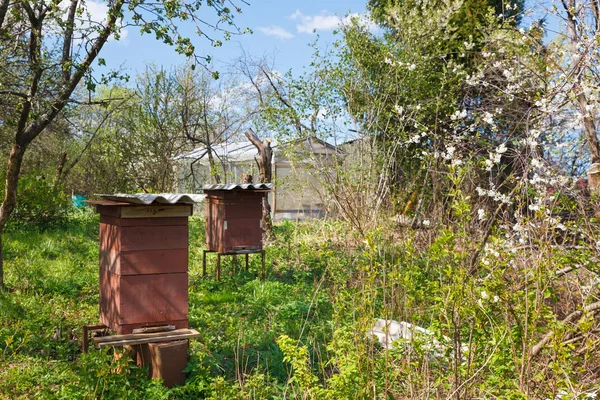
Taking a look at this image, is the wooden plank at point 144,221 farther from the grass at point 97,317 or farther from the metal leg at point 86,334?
the grass at point 97,317

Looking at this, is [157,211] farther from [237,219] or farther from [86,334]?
[237,219]

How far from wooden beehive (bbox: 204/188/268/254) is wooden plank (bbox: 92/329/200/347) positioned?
A: 3644 mm

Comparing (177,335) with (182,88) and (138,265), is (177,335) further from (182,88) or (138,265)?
(182,88)

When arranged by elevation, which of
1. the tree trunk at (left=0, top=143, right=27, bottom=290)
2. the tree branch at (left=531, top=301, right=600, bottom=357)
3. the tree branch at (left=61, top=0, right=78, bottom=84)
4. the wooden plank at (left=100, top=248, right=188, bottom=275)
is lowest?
the tree branch at (left=531, top=301, right=600, bottom=357)

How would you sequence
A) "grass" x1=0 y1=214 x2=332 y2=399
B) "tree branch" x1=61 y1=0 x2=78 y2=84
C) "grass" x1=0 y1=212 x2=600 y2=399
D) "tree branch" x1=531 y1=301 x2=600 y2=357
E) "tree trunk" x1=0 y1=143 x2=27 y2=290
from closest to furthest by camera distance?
"grass" x1=0 y1=212 x2=600 y2=399, "tree branch" x1=531 y1=301 x2=600 y2=357, "grass" x1=0 y1=214 x2=332 y2=399, "tree trunk" x1=0 y1=143 x2=27 y2=290, "tree branch" x1=61 y1=0 x2=78 y2=84

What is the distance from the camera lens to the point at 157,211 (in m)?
4.91

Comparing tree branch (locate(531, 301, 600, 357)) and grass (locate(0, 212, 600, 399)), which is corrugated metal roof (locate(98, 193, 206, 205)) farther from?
tree branch (locate(531, 301, 600, 357))

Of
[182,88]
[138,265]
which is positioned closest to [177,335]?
[138,265]

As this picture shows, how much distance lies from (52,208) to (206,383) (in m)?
8.66

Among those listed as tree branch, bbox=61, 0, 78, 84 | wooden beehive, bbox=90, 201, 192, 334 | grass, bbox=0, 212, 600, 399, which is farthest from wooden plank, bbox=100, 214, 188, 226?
tree branch, bbox=61, 0, 78, 84

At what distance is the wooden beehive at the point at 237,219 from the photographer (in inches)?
334

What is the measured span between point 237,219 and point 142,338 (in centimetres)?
395

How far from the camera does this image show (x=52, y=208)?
1203cm

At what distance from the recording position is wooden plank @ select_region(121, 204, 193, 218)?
4784mm
